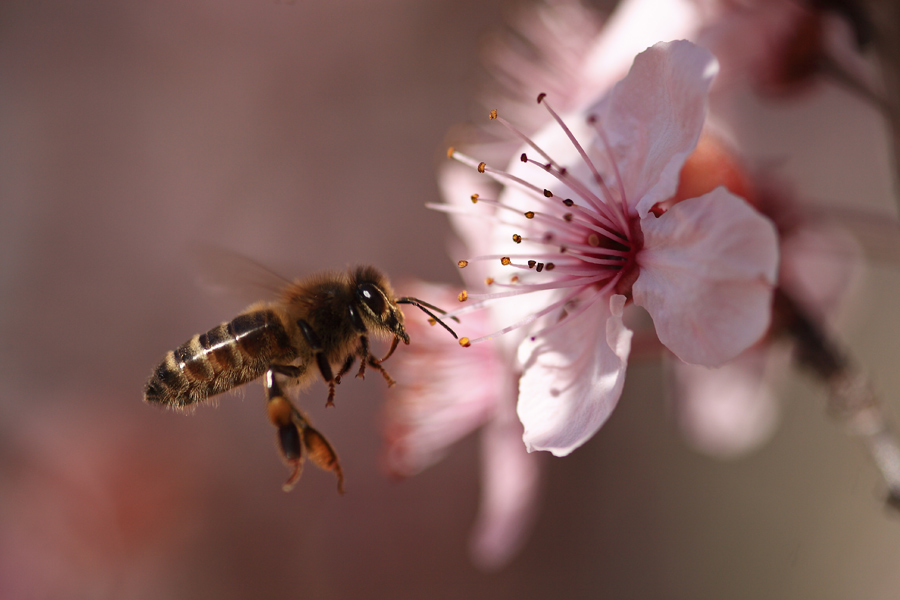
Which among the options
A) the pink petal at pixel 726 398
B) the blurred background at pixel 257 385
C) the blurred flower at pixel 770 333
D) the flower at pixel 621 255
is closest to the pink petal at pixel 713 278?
the flower at pixel 621 255

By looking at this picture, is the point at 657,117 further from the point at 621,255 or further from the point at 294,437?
the point at 294,437

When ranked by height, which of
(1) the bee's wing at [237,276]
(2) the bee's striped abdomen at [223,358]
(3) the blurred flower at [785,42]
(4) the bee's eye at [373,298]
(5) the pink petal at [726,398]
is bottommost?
(5) the pink petal at [726,398]

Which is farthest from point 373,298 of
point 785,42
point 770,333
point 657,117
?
point 785,42

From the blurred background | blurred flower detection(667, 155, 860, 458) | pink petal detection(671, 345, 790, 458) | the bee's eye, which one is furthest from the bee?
the blurred background

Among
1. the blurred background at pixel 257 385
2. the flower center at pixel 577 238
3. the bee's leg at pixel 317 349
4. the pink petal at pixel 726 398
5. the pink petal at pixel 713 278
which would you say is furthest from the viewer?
the blurred background at pixel 257 385

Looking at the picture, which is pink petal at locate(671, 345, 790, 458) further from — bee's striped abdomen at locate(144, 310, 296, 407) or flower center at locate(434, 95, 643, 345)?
bee's striped abdomen at locate(144, 310, 296, 407)

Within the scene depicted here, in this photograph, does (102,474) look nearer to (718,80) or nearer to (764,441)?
(764,441)

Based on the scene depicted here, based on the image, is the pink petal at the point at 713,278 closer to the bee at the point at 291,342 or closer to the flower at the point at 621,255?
the flower at the point at 621,255

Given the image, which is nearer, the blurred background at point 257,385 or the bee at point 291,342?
the bee at point 291,342
